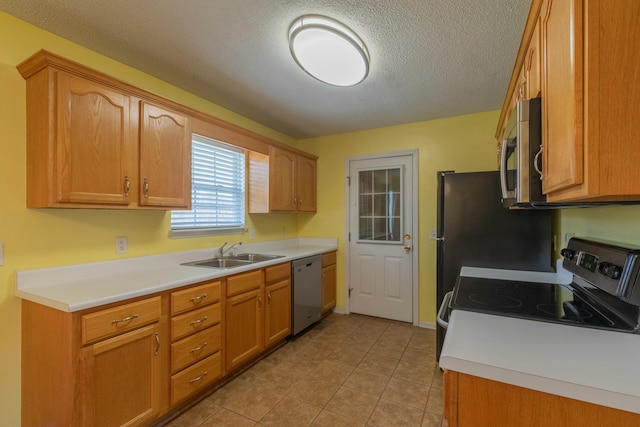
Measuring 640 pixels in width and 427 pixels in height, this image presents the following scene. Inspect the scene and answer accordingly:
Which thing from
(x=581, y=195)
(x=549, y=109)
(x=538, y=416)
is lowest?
(x=538, y=416)

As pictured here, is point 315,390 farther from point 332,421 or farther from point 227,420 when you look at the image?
point 227,420

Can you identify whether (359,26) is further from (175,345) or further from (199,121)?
(175,345)

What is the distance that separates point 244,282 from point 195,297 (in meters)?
Result: 0.46

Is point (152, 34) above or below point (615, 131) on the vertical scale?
above

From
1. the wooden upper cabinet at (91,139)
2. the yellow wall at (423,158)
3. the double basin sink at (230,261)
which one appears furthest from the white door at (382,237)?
the wooden upper cabinet at (91,139)

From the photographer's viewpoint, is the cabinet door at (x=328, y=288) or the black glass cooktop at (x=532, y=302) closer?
the black glass cooktop at (x=532, y=302)

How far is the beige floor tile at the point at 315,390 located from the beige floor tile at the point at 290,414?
0.05 m

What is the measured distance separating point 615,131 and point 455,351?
0.70 meters

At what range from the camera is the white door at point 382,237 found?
136 inches

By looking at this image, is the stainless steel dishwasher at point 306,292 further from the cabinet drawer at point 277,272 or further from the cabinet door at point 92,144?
the cabinet door at point 92,144

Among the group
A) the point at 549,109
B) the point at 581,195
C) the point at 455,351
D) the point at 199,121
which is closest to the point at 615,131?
the point at 581,195

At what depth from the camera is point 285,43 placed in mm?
1841

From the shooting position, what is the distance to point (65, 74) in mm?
1553

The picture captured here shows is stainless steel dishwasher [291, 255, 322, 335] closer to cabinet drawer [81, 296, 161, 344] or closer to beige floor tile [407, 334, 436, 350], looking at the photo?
beige floor tile [407, 334, 436, 350]
